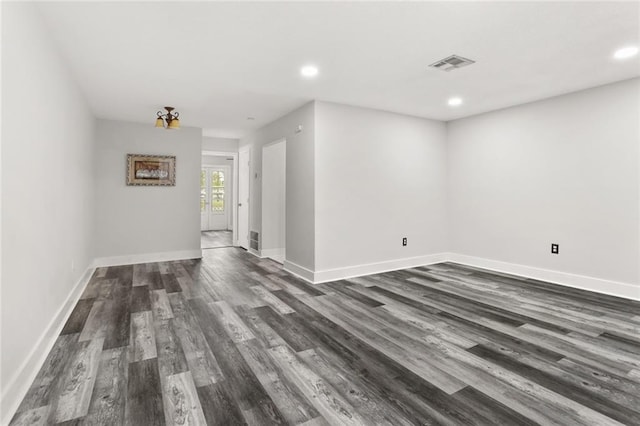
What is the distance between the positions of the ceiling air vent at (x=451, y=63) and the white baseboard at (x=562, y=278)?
9.93 ft

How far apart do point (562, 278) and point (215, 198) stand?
30.5ft

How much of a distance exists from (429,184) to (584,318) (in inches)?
115

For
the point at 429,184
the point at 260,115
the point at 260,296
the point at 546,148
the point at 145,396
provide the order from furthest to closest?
the point at 429,184, the point at 260,115, the point at 546,148, the point at 260,296, the point at 145,396

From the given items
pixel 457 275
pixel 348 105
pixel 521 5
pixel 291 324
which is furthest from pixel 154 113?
pixel 457 275

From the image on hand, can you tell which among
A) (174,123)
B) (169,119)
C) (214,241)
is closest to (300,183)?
(174,123)

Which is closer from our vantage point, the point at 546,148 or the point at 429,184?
the point at 546,148

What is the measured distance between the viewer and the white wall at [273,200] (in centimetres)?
602

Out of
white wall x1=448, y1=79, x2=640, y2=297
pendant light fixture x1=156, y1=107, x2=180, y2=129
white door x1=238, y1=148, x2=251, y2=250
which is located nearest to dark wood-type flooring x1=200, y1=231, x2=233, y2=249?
white door x1=238, y1=148, x2=251, y2=250

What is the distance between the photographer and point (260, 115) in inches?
200

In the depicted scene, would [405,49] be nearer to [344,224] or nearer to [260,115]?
[344,224]

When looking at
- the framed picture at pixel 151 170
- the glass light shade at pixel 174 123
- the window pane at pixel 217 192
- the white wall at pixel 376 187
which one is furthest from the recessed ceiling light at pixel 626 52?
the window pane at pixel 217 192

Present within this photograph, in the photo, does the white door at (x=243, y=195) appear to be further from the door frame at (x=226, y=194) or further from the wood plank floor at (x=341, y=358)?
the door frame at (x=226, y=194)

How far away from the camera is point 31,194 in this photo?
6.83 ft

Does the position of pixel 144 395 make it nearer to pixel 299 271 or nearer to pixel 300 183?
pixel 299 271
